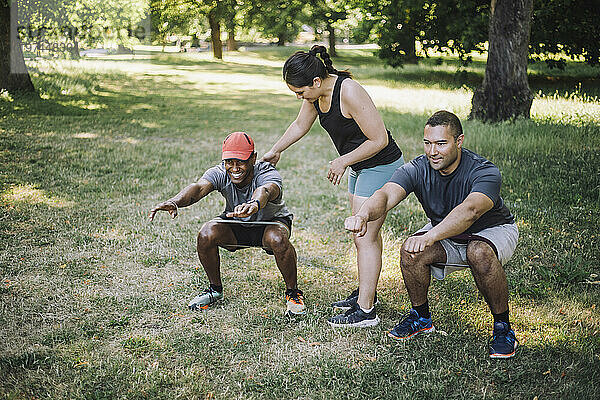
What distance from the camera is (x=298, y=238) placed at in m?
5.93

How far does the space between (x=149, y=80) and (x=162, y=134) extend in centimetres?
1218

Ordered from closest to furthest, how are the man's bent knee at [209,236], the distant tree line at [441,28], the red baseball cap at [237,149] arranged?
the red baseball cap at [237,149], the man's bent knee at [209,236], the distant tree line at [441,28]

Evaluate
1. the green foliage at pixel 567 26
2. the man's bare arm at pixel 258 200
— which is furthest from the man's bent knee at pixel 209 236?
the green foliage at pixel 567 26

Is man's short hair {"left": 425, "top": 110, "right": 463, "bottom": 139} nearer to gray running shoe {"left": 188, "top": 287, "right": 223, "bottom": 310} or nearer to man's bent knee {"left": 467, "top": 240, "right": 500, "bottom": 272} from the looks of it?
man's bent knee {"left": 467, "top": 240, "right": 500, "bottom": 272}

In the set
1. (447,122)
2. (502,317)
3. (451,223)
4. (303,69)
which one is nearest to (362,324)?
(502,317)

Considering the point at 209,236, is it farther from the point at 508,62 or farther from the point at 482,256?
the point at 508,62

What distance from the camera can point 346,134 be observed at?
154 inches

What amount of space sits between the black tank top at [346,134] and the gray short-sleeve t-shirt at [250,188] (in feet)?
1.86

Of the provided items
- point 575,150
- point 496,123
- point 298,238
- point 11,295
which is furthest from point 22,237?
point 496,123

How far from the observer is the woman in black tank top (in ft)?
12.3

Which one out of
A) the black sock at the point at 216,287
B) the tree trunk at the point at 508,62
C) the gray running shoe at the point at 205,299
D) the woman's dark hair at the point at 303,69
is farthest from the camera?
the tree trunk at the point at 508,62

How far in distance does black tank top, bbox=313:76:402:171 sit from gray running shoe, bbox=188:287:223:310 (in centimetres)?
148

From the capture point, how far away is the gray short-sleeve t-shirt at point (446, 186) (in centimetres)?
362

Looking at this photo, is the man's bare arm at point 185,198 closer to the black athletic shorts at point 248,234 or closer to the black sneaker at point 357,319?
the black athletic shorts at point 248,234
